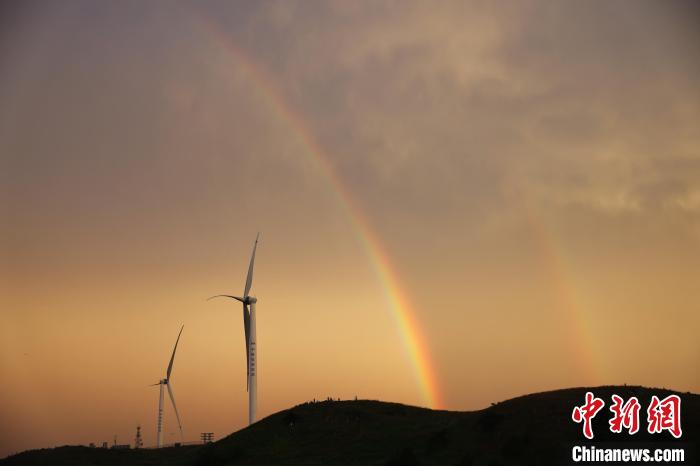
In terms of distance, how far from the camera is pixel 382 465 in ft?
290

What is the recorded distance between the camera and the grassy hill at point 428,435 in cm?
8019

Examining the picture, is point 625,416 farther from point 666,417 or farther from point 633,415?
point 666,417

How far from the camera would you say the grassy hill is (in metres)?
80.2

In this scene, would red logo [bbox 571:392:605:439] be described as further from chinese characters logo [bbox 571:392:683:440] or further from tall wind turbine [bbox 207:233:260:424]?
tall wind turbine [bbox 207:233:260:424]

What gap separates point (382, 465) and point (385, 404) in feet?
129

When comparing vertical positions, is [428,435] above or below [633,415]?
below

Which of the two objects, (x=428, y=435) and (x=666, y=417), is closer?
(x=666, y=417)

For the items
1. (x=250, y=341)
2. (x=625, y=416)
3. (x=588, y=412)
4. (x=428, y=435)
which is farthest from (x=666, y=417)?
(x=250, y=341)

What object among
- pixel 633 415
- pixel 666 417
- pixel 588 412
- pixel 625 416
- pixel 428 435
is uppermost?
pixel 588 412

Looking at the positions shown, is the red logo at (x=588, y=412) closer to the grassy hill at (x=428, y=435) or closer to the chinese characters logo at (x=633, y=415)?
the chinese characters logo at (x=633, y=415)

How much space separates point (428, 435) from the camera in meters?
96.7

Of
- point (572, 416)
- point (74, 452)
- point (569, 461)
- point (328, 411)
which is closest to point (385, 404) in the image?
point (328, 411)

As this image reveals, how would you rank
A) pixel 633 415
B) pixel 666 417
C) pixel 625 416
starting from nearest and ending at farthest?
1. pixel 666 417
2. pixel 633 415
3. pixel 625 416

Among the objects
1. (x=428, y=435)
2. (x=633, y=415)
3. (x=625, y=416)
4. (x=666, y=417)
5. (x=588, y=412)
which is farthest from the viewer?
(x=428, y=435)
